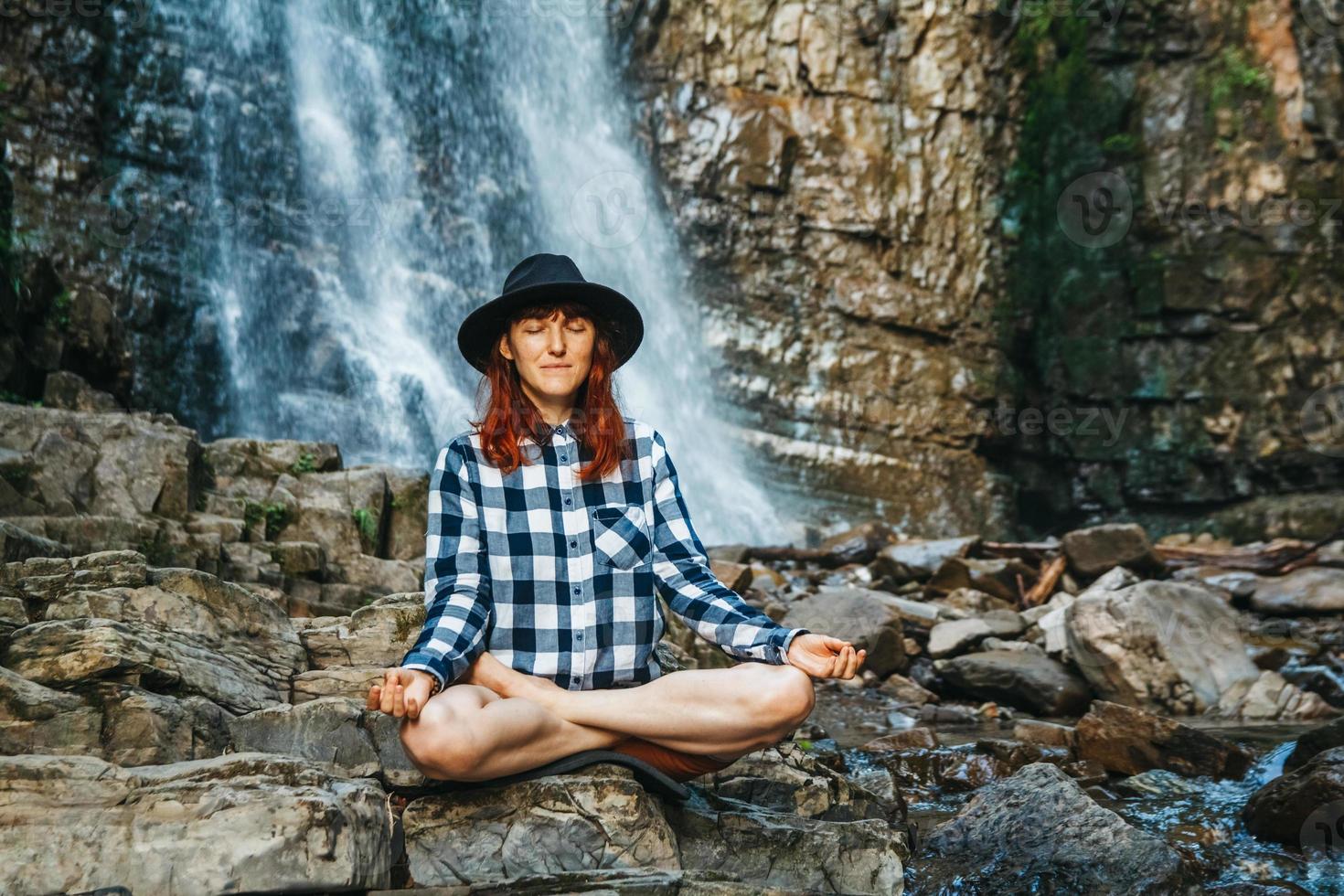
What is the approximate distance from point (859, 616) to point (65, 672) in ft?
18.0

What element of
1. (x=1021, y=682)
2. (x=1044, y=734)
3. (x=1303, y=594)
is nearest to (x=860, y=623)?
(x=1021, y=682)

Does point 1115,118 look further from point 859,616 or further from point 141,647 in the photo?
point 141,647

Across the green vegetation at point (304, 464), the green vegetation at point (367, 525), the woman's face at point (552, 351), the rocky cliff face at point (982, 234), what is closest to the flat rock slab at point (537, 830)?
the woman's face at point (552, 351)

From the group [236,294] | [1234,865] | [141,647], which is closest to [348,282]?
[236,294]

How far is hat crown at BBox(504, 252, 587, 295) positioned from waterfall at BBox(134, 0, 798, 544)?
1023 centimetres

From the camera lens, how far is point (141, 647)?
2.81 m

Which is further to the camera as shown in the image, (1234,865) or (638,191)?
(638,191)

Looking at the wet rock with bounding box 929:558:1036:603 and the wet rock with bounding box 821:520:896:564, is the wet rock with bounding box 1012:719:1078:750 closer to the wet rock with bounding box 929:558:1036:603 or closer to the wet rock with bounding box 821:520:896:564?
the wet rock with bounding box 929:558:1036:603

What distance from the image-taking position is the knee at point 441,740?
2217mm

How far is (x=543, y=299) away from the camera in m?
2.73

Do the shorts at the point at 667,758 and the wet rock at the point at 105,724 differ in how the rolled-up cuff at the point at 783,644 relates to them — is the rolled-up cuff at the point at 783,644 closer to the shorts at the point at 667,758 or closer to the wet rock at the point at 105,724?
the shorts at the point at 667,758

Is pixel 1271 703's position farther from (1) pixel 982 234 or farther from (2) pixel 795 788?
(1) pixel 982 234

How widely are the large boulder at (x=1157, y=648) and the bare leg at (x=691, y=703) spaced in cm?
447

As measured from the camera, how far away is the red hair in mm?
2703
